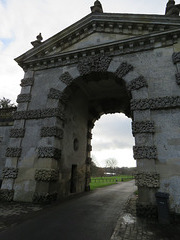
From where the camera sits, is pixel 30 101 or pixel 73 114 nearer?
pixel 30 101

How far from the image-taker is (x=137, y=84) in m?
7.91

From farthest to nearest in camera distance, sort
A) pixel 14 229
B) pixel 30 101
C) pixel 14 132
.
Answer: pixel 30 101
pixel 14 132
pixel 14 229

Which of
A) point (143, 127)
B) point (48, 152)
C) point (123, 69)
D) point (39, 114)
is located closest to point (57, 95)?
point (39, 114)

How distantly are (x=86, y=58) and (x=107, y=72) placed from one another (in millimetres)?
1719

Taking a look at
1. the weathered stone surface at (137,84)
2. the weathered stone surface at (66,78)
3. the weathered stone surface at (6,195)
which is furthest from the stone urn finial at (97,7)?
the weathered stone surface at (6,195)

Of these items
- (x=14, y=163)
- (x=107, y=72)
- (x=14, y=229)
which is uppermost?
(x=107, y=72)

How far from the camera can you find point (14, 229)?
179 inches

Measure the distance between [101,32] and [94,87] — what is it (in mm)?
3771

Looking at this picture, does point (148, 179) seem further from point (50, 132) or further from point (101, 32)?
point (101, 32)

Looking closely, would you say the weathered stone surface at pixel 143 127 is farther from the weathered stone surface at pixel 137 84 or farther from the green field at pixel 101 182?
the green field at pixel 101 182

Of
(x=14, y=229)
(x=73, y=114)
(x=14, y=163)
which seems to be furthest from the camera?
(x=73, y=114)

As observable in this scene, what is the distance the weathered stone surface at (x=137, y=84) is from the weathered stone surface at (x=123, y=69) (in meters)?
0.73

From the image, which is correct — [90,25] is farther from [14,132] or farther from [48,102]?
[14,132]

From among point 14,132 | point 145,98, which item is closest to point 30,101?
point 14,132
